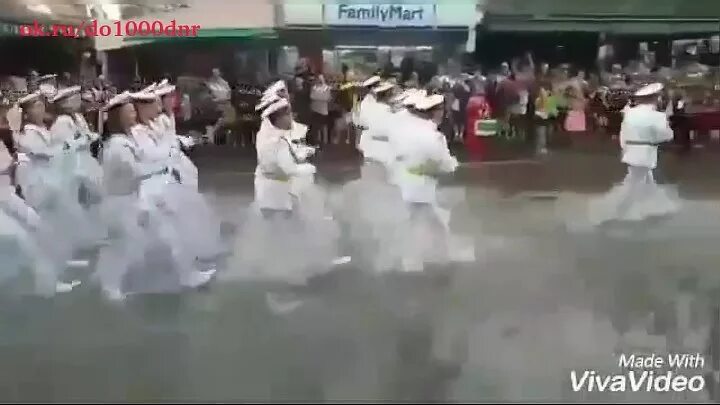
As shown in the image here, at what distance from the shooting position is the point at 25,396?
1318 millimetres

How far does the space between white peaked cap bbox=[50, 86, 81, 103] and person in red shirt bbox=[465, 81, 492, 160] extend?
727 millimetres

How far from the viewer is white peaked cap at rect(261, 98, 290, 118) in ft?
4.33

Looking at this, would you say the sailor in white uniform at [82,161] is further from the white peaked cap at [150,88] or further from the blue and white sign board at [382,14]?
the blue and white sign board at [382,14]

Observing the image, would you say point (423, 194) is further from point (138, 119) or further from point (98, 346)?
point (98, 346)

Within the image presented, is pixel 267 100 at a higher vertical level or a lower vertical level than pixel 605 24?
lower

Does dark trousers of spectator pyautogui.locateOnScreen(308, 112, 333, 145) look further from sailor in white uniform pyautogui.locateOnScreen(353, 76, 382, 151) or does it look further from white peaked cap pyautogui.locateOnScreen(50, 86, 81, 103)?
white peaked cap pyautogui.locateOnScreen(50, 86, 81, 103)

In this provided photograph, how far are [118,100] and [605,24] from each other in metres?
0.91

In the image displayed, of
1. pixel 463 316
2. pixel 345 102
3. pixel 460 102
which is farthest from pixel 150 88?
pixel 463 316

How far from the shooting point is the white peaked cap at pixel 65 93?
1330 mm

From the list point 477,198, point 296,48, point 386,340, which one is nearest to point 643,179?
point 477,198

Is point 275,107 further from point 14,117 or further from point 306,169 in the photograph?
point 14,117

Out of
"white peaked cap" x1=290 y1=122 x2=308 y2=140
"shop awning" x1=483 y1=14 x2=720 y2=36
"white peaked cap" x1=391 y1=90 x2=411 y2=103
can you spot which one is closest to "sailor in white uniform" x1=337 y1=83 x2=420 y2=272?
"white peaked cap" x1=391 y1=90 x2=411 y2=103

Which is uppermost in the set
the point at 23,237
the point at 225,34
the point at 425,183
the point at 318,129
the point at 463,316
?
the point at 225,34

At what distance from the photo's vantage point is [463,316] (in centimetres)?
134
